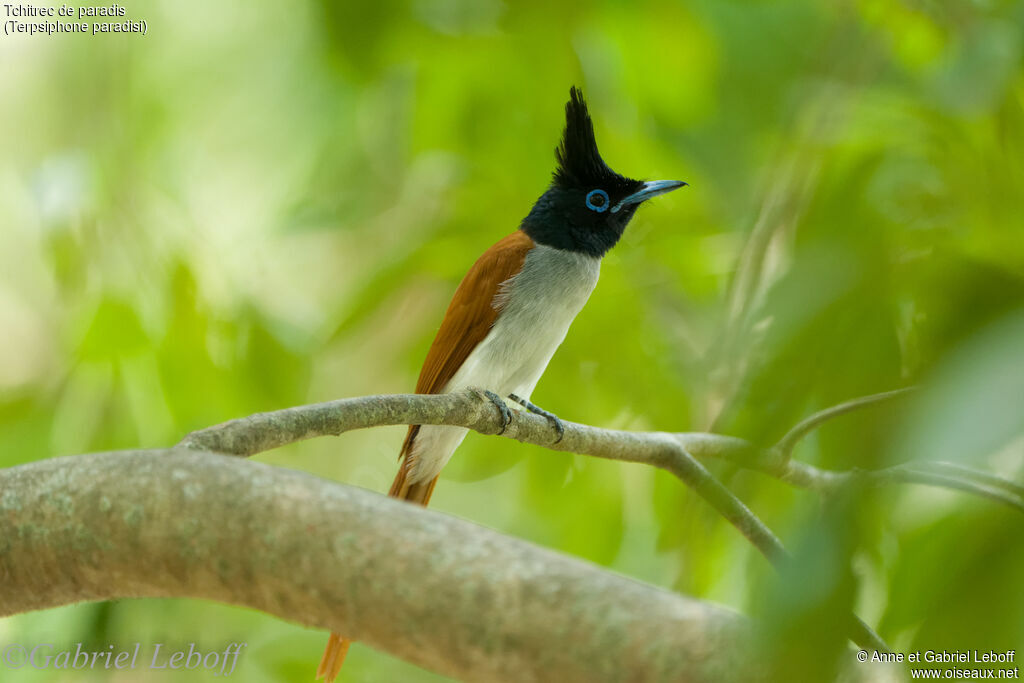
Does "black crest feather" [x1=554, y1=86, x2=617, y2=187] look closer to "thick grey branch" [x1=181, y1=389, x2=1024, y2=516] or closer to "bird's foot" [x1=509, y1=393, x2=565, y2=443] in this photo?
"bird's foot" [x1=509, y1=393, x2=565, y2=443]

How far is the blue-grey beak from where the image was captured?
3.01m

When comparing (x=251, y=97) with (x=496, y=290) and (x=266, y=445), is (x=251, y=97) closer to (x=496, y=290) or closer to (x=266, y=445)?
(x=496, y=290)

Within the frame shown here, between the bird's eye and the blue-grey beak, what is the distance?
194mm

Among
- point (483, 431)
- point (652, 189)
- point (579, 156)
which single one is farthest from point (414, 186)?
point (483, 431)

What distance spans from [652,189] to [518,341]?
0.69m

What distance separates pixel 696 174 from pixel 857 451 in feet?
7.65

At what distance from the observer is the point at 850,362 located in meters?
0.72

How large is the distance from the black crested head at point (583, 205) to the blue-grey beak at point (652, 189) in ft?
0.18

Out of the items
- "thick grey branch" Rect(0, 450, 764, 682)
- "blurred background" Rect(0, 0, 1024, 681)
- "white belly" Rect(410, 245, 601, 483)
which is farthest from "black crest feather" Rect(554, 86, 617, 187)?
"thick grey branch" Rect(0, 450, 764, 682)

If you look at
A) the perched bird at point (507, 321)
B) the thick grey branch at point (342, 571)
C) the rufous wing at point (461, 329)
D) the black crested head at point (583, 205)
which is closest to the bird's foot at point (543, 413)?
the perched bird at point (507, 321)

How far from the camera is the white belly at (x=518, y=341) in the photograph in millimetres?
3137

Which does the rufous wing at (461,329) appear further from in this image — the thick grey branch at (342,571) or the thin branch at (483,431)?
the thick grey branch at (342,571)

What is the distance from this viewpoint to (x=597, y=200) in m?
3.48

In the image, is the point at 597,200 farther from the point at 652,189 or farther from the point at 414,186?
the point at 414,186
